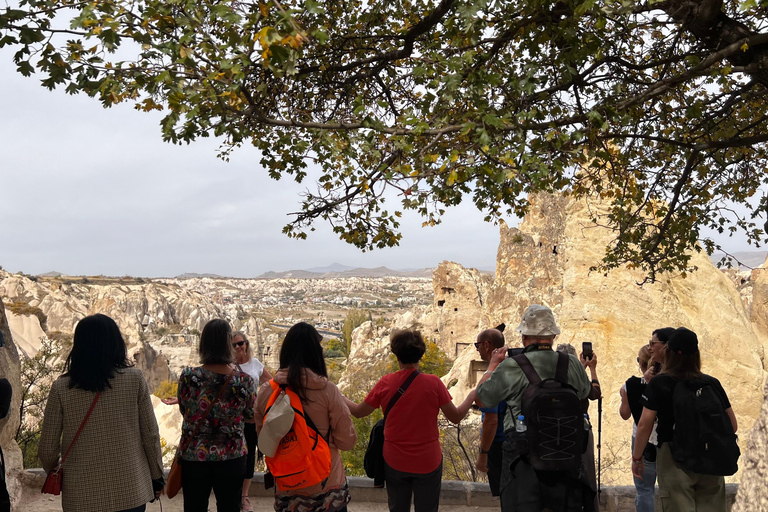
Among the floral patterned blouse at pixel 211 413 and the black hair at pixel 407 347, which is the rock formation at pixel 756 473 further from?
the floral patterned blouse at pixel 211 413

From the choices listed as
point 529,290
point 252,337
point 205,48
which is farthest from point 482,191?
point 252,337

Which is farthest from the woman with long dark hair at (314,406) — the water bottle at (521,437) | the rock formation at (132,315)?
the rock formation at (132,315)

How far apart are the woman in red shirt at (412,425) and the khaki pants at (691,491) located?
4.97ft

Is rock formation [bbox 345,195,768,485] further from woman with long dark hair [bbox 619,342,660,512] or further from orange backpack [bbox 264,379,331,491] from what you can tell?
orange backpack [bbox 264,379,331,491]

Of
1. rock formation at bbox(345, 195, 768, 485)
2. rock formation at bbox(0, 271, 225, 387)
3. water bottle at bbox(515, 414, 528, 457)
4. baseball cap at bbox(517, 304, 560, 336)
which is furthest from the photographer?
rock formation at bbox(0, 271, 225, 387)

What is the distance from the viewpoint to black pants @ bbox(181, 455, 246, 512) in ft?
12.6

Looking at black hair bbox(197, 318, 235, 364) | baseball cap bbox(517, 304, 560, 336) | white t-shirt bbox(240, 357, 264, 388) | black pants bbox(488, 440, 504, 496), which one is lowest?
black pants bbox(488, 440, 504, 496)

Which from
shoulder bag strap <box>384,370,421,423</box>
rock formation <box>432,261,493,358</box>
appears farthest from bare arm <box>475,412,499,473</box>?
rock formation <box>432,261,493,358</box>

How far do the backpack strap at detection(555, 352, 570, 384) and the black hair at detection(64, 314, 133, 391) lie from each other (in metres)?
2.76

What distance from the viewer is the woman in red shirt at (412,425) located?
13.1ft

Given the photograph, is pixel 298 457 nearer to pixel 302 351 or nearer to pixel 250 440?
pixel 302 351

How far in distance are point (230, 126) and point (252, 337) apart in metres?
72.0

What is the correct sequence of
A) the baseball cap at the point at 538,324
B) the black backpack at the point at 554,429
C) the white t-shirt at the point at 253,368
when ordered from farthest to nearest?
the white t-shirt at the point at 253,368, the baseball cap at the point at 538,324, the black backpack at the point at 554,429

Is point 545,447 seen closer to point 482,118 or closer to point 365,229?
point 482,118
